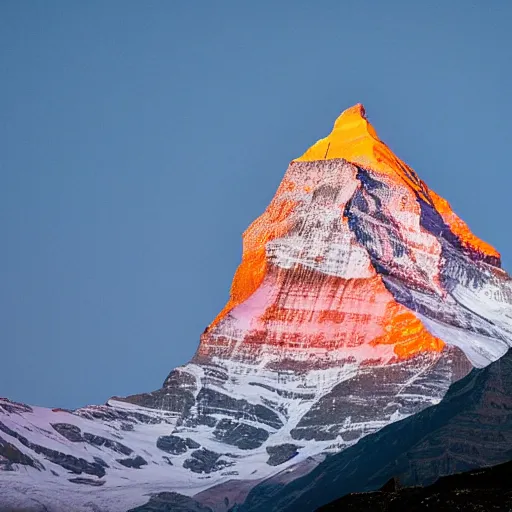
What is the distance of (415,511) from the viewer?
10156 centimetres

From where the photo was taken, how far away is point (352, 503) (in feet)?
356

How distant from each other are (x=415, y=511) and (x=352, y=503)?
304 inches

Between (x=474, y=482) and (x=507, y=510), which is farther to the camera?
(x=474, y=482)

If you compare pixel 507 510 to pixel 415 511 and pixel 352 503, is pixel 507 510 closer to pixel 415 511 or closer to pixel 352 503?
pixel 415 511

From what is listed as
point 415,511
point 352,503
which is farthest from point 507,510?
point 352,503

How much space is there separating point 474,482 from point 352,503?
7.46 metres

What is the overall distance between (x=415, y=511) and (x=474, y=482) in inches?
288

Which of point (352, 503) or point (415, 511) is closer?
point (415, 511)

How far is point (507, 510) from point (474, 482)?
977cm

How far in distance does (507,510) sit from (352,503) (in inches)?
526

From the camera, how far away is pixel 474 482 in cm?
10756

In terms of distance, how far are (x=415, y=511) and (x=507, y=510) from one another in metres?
6.03

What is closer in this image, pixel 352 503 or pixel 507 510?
pixel 507 510
